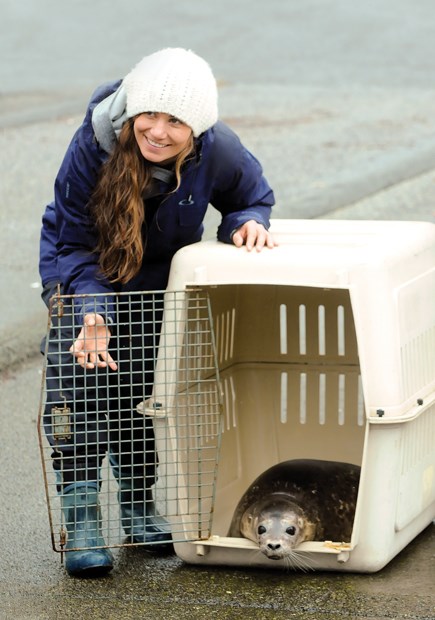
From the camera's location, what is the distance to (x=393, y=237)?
11.0ft

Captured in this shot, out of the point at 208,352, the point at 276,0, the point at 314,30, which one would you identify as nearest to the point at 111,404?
the point at 208,352

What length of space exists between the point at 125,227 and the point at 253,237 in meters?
0.36

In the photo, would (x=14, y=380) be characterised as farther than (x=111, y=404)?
Yes

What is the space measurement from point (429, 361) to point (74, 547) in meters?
1.15

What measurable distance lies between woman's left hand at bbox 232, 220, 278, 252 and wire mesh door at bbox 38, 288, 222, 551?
186 millimetres

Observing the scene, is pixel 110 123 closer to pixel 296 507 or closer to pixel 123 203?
pixel 123 203

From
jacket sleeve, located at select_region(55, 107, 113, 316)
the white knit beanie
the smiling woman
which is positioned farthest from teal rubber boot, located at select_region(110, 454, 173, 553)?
the white knit beanie

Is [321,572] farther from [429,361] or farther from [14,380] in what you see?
[14,380]

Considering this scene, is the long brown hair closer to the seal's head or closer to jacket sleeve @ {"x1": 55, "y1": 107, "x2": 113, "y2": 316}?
jacket sleeve @ {"x1": 55, "y1": 107, "x2": 113, "y2": 316}

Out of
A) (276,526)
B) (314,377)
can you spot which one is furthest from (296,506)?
(314,377)

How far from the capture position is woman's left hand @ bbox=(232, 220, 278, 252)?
3.25m

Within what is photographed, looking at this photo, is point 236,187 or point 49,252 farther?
point 49,252

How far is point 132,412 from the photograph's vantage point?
3.37 meters

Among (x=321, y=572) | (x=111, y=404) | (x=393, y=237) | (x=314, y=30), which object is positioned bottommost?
(x=321, y=572)
